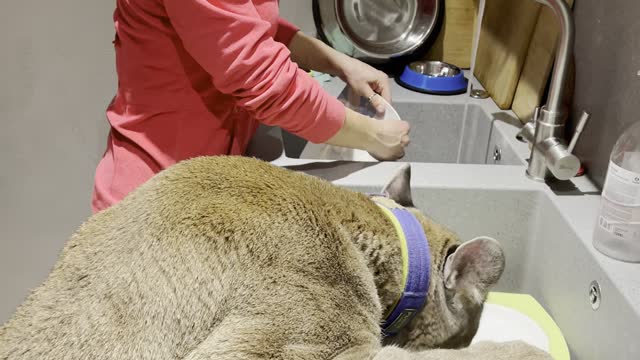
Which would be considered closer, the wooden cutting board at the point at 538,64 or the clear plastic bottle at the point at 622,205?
the clear plastic bottle at the point at 622,205

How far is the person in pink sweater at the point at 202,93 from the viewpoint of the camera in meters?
0.91

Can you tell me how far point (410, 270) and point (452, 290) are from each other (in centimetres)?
9

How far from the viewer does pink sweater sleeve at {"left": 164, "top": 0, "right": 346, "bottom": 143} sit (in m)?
0.89

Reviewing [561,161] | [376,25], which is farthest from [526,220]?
[376,25]

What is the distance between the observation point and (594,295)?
0.90m

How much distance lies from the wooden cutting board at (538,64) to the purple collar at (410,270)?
522mm

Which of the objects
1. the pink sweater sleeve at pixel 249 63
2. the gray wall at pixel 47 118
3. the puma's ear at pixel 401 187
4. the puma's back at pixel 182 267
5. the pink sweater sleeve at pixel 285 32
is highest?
the pink sweater sleeve at pixel 249 63

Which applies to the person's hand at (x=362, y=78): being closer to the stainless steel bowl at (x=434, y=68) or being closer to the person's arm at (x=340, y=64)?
the person's arm at (x=340, y=64)

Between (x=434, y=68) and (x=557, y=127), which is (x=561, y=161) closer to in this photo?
(x=557, y=127)

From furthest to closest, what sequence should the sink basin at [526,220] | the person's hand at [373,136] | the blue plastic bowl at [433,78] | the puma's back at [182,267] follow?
the blue plastic bowl at [433,78], the person's hand at [373,136], the sink basin at [526,220], the puma's back at [182,267]

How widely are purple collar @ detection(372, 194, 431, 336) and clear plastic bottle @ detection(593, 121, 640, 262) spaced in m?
0.26

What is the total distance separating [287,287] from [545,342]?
0.47 meters

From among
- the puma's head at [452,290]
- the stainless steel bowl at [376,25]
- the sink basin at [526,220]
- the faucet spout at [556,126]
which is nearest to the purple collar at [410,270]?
the puma's head at [452,290]

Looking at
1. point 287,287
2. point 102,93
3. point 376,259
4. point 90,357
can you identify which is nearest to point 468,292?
point 376,259
